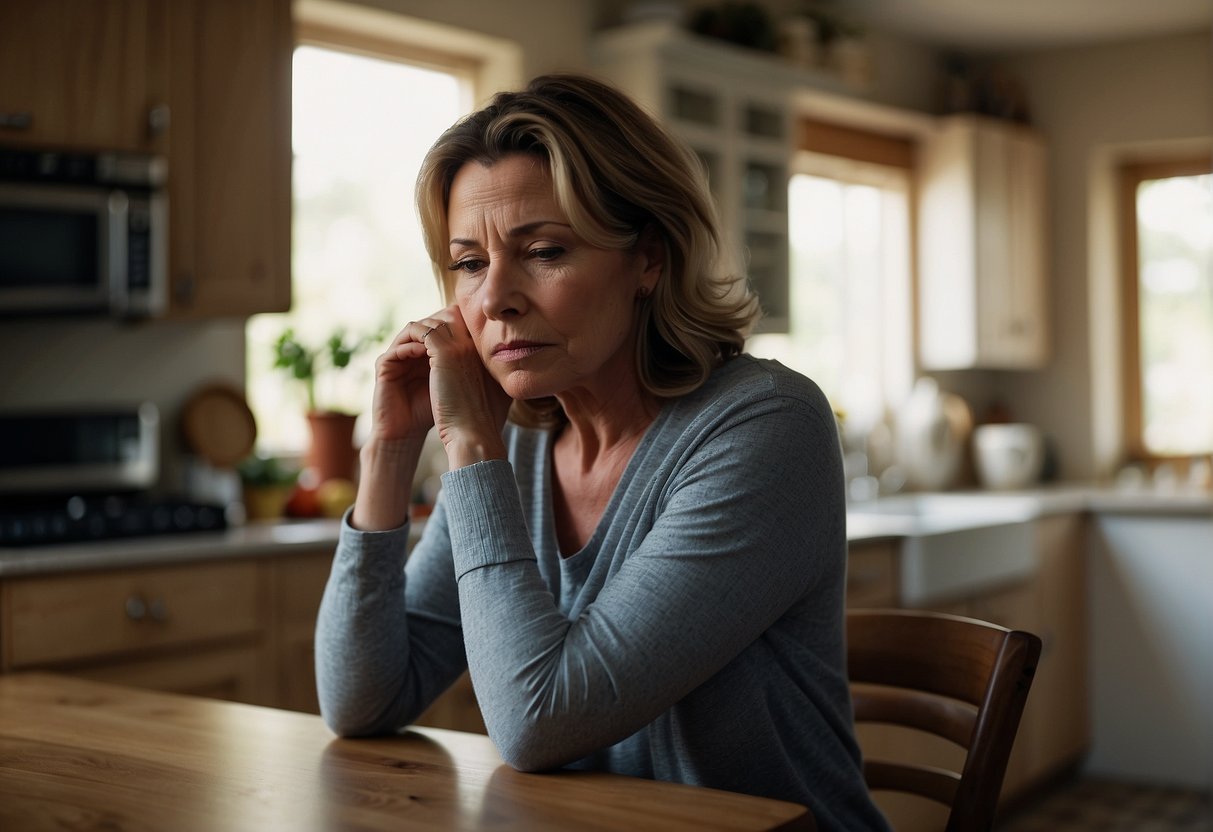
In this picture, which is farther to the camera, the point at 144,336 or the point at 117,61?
the point at 144,336

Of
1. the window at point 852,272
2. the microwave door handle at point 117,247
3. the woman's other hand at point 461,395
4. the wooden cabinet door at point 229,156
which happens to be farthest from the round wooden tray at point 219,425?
the window at point 852,272

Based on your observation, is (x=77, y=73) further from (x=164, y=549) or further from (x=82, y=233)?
(x=164, y=549)

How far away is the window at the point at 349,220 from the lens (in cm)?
348

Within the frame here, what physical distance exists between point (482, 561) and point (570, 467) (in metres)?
0.34

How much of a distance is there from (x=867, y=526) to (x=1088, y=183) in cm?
264

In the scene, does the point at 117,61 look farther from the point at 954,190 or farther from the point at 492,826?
the point at 954,190

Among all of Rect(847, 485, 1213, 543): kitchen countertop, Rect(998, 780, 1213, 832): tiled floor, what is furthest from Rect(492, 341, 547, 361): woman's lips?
Rect(998, 780, 1213, 832): tiled floor

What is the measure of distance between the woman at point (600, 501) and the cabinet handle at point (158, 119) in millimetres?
1525

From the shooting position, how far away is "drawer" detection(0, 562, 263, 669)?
2.23 meters

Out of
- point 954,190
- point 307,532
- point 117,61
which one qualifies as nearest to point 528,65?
point 117,61

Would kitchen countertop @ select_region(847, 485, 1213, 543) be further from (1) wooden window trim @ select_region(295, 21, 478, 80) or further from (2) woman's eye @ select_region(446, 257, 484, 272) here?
(2) woman's eye @ select_region(446, 257, 484, 272)

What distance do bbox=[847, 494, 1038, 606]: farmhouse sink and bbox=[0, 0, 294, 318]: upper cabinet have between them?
5.92 feet

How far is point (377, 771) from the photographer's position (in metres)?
1.19

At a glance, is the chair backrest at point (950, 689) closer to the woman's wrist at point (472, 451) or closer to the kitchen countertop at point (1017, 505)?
the woman's wrist at point (472, 451)
